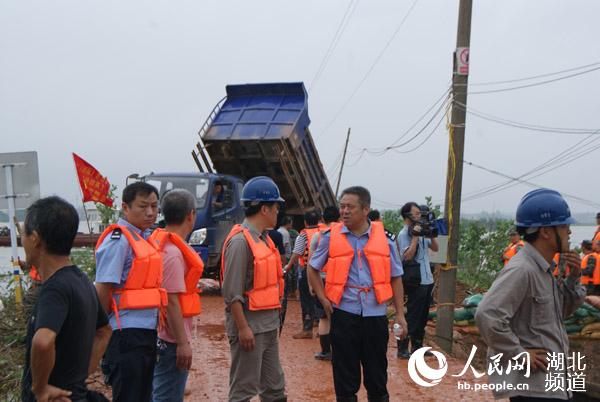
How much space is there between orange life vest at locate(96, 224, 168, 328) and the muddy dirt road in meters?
2.40

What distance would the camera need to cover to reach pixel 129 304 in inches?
127

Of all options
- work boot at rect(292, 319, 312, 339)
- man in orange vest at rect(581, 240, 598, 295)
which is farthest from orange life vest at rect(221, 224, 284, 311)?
man in orange vest at rect(581, 240, 598, 295)

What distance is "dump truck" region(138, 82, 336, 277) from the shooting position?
34.7 ft

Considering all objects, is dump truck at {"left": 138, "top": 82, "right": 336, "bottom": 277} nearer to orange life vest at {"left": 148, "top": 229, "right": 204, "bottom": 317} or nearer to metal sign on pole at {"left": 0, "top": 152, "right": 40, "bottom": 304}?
metal sign on pole at {"left": 0, "top": 152, "right": 40, "bottom": 304}

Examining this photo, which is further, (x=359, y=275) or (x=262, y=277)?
(x=359, y=275)

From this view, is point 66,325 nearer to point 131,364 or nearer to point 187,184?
point 131,364

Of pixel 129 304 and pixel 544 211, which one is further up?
pixel 544 211

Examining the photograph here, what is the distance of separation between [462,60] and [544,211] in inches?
192

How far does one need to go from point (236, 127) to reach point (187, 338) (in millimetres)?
8163

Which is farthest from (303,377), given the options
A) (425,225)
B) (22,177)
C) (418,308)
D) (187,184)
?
(187,184)

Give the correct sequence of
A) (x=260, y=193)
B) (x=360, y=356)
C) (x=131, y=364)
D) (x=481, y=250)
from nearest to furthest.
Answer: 1. (x=131, y=364)
2. (x=260, y=193)
3. (x=360, y=356)
4. (x=481, y=250)

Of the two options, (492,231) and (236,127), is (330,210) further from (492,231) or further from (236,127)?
(492,231)

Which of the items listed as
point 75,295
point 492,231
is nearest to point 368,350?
point 75,295

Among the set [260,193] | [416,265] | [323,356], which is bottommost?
[323,356]
